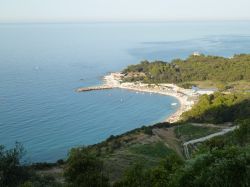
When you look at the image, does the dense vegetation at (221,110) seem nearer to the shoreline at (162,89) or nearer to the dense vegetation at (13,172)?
the shoreline at (162,89)

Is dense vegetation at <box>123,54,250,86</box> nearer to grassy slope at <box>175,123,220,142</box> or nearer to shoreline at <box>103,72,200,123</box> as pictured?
shoreline at <box>103,72,200,123</box>

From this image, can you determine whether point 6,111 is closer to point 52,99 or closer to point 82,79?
point 52,99

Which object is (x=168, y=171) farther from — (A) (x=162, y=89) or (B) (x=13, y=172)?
(A) (x=162, y=89)

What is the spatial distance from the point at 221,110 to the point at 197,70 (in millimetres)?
46847

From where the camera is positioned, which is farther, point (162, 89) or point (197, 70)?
point (197, 70)

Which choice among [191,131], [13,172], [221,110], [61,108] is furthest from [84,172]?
[61,108]

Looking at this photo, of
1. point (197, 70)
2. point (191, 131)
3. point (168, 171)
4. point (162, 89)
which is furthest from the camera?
point (197, 70)

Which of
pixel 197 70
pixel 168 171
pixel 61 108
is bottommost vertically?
pixel 61 108

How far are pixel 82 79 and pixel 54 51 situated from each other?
215ft

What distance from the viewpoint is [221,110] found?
53719mm

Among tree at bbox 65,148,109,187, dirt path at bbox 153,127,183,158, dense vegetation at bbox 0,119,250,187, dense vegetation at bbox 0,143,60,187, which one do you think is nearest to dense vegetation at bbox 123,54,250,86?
dirt path at bbox 153,127,183,158

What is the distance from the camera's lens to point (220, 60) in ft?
341

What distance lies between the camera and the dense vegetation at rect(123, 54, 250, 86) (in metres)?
93.9

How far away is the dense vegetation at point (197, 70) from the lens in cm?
9388
